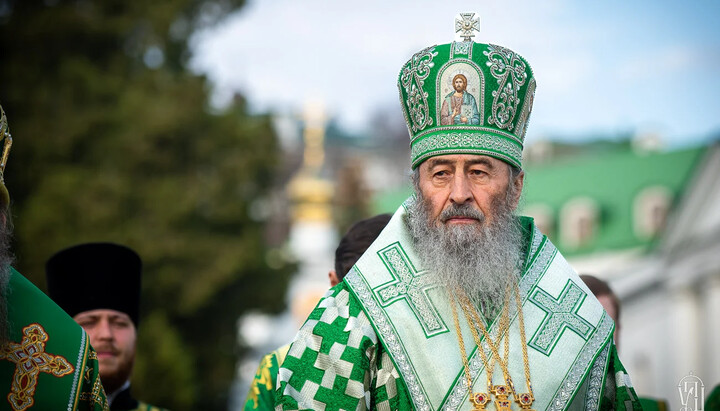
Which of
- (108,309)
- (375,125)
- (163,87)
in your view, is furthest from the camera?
(375,125)

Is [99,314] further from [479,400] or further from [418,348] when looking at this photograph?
[479,400]

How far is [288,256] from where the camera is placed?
27.8 metres

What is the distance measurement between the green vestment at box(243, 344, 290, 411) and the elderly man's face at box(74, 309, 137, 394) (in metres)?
0.64

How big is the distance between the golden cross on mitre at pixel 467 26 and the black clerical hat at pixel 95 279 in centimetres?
241

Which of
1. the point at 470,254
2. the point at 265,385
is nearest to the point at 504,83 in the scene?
the point at 470,254

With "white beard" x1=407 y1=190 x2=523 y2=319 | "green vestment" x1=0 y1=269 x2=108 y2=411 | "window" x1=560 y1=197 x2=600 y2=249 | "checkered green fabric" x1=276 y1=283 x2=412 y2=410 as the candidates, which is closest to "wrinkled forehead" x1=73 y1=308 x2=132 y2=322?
"green vestment" x1=0 y1=269 x2=108 y2=411

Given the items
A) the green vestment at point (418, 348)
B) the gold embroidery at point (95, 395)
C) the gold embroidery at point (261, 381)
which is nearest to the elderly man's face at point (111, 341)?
the gold embroidery at point (261, 381)

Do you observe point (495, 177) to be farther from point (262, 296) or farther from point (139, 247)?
point (262, 296)

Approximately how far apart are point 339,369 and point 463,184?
839 millimetres

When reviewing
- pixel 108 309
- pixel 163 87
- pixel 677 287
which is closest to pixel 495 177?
pixel 108 309

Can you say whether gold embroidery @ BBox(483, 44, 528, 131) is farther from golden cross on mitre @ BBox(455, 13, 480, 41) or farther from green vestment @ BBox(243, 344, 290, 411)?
green vestment @ BBox(243, 344, 290, 411)

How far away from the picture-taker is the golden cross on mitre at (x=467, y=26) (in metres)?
5.17

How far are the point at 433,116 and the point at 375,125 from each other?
60.7 m

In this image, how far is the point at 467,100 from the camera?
504 centimetres
